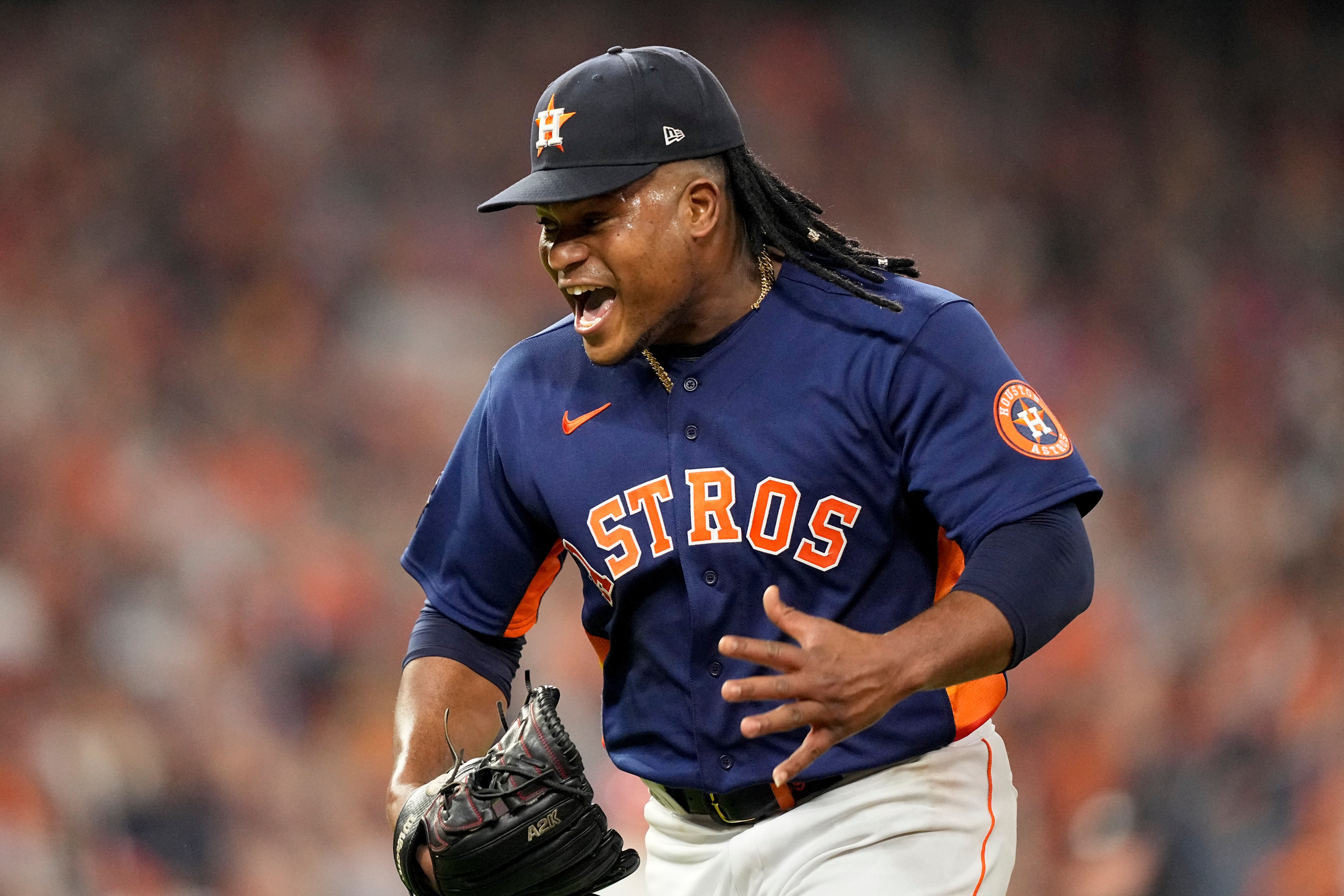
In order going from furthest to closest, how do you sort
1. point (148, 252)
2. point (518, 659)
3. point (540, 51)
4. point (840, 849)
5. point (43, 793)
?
1. point (540, 51)
2. point (148, 252)
3. point (43, 793)
4. point (518, 659)
5. point (840, 849)

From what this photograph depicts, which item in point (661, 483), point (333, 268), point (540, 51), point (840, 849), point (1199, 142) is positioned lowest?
point (840, 849)

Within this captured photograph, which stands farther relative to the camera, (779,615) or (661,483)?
(661,483)

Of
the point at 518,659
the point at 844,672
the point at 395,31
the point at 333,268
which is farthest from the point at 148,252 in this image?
the point at 844,672

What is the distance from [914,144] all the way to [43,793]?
4.40 metres

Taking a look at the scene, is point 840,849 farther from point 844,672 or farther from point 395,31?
point 395,31

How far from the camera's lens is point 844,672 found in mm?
1591

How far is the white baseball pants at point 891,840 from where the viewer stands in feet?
6.53

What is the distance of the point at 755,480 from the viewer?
205 cm

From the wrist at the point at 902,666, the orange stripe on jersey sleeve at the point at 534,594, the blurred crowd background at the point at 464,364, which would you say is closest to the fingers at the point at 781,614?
the wrist at the point at 902,666

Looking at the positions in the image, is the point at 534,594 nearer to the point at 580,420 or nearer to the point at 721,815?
the point at 580,420

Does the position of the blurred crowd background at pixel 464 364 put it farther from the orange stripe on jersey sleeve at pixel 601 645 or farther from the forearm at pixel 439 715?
the orange stripe on jersey sleeve at pixel 601 645

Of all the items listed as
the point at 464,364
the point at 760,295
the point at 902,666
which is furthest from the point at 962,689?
the point at 464,364

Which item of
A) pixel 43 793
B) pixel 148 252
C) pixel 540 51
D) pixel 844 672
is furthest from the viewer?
pixel 540 51

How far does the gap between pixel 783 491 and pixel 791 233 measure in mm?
492
